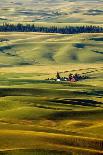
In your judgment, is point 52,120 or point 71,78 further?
point 71,78

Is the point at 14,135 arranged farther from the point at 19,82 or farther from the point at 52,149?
the point at 19,82

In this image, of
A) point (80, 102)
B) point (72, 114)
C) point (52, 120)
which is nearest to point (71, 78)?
point (80, 102)

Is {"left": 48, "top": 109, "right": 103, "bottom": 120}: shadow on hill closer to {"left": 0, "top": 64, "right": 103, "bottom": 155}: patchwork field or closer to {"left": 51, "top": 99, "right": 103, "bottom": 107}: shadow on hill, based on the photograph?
{"left": 0, "top": 64, "right": 103, "bottom": 155}: patchwork field

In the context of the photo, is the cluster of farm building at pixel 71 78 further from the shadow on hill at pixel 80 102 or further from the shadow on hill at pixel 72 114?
the shadow on hill at pixel 72 114

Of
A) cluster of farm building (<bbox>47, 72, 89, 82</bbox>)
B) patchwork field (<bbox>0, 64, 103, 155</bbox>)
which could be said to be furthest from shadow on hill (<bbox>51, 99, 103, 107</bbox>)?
cluster of farm building (<bbox>47, 72, 89, 82</bbox>)

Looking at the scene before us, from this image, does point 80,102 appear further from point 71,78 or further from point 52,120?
point 71,78

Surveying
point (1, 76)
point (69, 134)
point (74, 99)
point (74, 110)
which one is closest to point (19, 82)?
point (1, 76)

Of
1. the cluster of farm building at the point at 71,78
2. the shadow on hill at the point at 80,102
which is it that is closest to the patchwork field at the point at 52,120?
the shadow on hill at the point at 80,102

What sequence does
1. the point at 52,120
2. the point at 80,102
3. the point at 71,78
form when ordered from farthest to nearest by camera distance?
the point at 71,78
the point at 80,102
the point at 52,120
